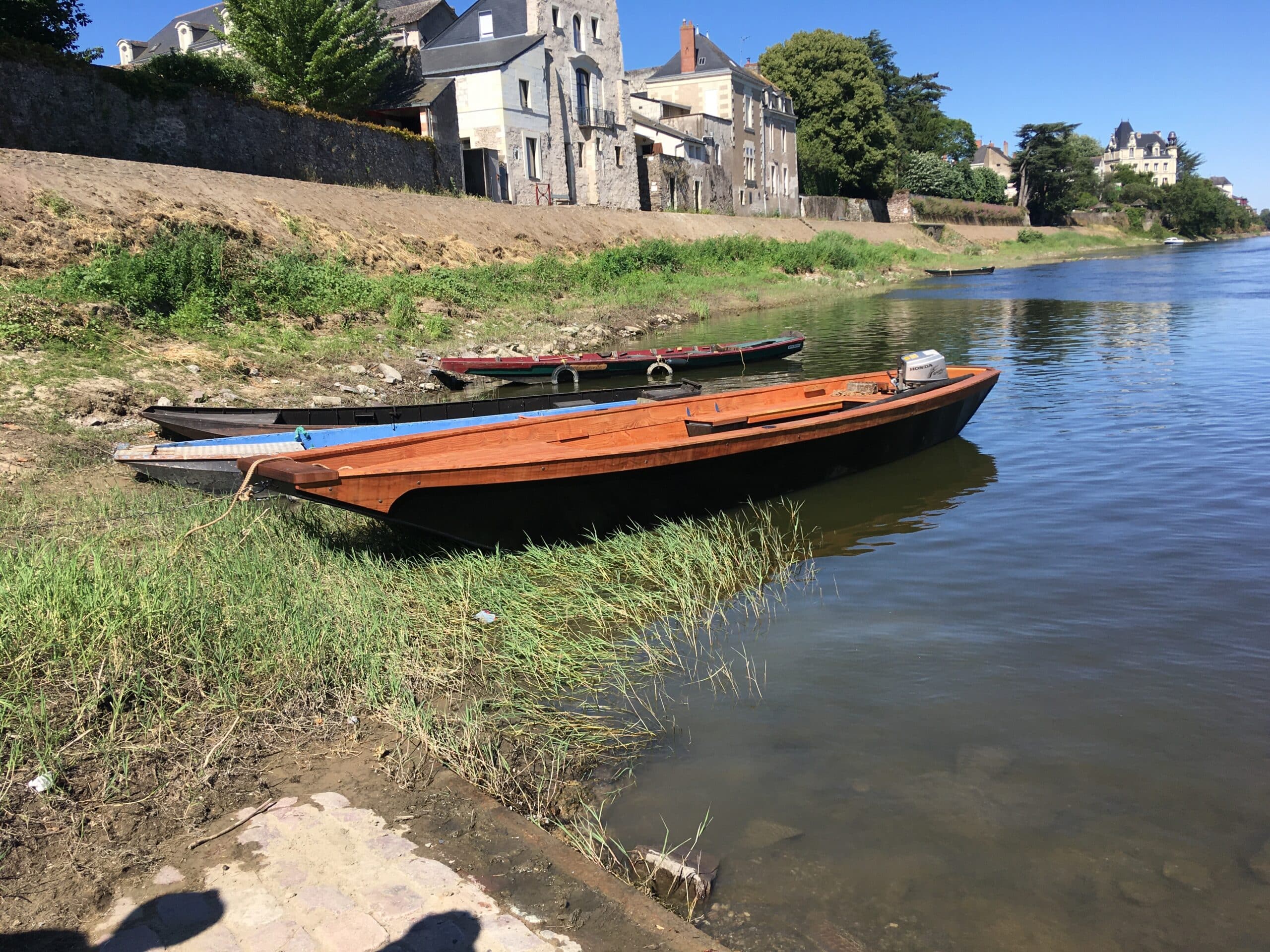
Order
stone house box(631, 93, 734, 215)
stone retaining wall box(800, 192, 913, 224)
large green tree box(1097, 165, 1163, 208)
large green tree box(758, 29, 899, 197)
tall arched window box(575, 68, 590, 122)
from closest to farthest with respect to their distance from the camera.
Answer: tall arched window box(575, 68, 590, 122)
stone house box(631, 93, 734, 215)
stone retaining wall box(800, 192, 913, 224)
large green tree box(758, 29, 899, 197)
large green tree box(1097, 165, 1163, 208)

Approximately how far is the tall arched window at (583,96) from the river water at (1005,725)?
35437 mm

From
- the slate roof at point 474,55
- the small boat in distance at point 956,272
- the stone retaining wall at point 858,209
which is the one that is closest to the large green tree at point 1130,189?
the stone retaining wall at point 858,209

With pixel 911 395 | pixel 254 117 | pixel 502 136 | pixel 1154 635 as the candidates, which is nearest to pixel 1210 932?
pixel 1154 635

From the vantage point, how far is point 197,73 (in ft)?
85.3

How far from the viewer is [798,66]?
221ft

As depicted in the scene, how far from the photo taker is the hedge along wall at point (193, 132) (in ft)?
71.6

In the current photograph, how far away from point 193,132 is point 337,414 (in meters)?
19.0

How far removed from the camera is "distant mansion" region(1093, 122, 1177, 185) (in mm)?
149125

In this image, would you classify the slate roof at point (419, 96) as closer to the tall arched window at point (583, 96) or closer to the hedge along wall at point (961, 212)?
the tall arched window at point (583, 96)

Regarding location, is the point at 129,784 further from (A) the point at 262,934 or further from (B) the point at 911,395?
(B) the point at 911,395

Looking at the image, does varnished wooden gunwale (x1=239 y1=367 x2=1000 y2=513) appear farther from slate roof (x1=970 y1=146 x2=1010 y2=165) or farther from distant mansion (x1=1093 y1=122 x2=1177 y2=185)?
distant mansion (x1=1093 y1=122 x2=1177 y2=185)

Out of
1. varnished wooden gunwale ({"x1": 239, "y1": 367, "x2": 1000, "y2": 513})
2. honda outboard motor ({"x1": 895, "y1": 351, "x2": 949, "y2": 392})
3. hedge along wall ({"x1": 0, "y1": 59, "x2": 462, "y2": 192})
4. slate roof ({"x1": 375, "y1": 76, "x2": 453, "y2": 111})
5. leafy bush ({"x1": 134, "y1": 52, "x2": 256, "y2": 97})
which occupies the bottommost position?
varnished wooden gunwale ({"x1": 239, "y1": 367, "x2": 1000, "y2": 513})

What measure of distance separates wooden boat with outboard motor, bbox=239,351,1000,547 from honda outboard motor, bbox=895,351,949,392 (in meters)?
0.01

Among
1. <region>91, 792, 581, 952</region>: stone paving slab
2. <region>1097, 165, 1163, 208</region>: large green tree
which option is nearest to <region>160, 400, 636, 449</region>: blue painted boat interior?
<region>91, 792, 581, 952</region>: stone paving slab
